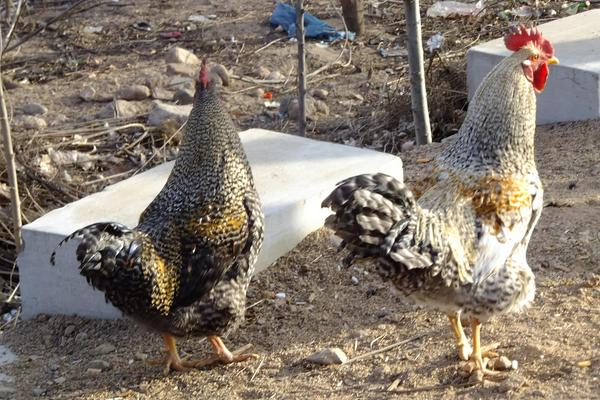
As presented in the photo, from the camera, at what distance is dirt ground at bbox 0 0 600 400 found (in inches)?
211

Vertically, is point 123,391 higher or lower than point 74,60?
lower

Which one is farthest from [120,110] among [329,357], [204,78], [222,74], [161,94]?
[329,357]

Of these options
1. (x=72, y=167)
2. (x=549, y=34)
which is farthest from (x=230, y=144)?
(x=549, y=34)

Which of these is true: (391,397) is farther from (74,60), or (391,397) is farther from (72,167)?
(74,60)

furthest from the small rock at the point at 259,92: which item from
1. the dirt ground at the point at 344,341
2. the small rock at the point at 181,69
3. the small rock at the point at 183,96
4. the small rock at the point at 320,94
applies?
the dirt ground at the point at 344,341

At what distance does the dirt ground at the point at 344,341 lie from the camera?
17.3 feet

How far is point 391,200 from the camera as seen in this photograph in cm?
463

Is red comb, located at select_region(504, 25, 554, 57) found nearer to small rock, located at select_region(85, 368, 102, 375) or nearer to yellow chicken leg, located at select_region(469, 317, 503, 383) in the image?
yellow chicken leg, located at select_region(469, 317, 503, 383)

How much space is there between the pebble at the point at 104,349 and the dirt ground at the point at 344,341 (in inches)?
1.8

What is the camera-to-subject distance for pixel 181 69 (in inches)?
453

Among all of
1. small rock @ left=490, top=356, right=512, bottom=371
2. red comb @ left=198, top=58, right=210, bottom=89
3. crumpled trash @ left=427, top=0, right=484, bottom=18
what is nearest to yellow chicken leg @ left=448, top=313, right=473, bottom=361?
small rock @ left=490, top=356, right=512, bottom=371

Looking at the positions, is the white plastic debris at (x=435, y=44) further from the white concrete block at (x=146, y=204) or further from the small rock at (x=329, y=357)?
the small rock at (x=329, y=357)

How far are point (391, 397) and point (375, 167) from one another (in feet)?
7.14

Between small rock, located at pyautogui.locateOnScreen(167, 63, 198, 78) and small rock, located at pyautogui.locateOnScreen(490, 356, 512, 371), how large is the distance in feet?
22.3
